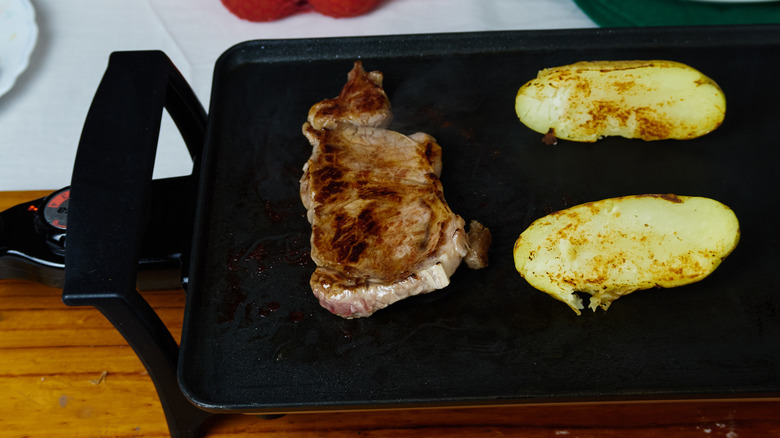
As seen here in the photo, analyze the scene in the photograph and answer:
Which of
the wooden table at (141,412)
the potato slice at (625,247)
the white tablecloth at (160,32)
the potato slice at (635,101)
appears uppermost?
the potato slice at (635,101)

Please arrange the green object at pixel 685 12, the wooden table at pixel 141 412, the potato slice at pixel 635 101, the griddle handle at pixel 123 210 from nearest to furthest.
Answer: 1. the griddle handle at pixel 123 210
2. the wooden table at pixel 141 412
3. the potato slice at pixel 635 101
4. the green object at pixel 685 12

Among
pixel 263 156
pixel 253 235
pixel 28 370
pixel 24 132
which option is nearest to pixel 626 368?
pixel 253 235

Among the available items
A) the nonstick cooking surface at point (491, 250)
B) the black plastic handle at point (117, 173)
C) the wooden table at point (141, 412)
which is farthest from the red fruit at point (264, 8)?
the wooden table at point (141, 412)

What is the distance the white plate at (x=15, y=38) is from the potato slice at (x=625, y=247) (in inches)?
87.2

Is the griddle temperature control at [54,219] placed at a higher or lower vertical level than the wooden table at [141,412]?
higher

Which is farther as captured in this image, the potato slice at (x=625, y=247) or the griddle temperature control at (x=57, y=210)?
the griddle temperature control at (x=57, y=210)

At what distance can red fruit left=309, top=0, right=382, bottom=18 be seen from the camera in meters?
2.88

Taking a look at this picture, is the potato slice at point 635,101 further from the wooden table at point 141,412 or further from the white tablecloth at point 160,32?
the white tablecloth at point 160,32

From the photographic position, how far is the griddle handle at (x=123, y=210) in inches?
58.9

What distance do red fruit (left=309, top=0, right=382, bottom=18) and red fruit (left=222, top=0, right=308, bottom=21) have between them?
8 centimetres

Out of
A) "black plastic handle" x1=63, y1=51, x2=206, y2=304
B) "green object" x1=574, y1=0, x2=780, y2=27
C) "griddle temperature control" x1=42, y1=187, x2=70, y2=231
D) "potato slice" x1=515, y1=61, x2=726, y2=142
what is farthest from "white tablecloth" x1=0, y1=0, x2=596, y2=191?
"potato slice" x1=515, y1=61, x2=726, y2=142

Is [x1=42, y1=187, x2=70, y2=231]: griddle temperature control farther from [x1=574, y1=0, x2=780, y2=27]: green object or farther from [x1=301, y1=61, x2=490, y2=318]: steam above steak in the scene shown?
[x1=574, y1=0, x2=780, y2=27]: green object

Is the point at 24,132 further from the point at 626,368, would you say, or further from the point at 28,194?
the point at 626,368

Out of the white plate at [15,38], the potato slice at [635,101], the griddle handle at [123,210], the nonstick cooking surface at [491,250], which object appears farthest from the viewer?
the white plate at [15,38]
